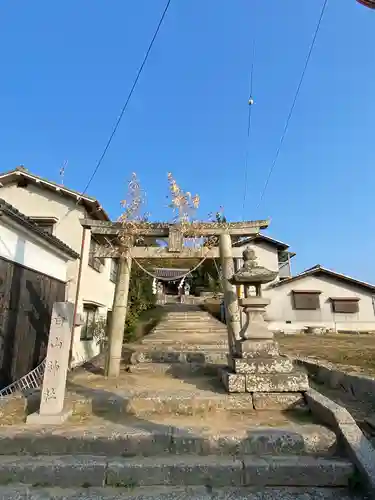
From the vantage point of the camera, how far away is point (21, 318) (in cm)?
886

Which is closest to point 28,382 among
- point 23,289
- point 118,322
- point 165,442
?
point 23,289

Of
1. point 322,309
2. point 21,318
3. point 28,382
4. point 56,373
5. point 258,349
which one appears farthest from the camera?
point 322,309

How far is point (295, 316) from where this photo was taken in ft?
78.5

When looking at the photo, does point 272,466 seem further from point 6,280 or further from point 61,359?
point 6,280

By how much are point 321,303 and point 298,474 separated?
2230 centimetres

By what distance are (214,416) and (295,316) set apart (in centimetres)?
2029

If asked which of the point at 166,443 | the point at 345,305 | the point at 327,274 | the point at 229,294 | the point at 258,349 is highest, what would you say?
the point at 327,274

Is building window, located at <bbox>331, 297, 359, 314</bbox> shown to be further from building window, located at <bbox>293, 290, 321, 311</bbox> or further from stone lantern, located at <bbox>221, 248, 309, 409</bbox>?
stone lantern, located at <bbox>221, 248, 309, 409</bbox>

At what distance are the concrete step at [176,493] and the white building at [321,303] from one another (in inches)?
819

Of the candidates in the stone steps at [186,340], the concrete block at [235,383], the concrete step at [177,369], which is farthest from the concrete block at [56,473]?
the stone steps at [186,340]

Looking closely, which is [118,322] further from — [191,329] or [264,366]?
[191,329]

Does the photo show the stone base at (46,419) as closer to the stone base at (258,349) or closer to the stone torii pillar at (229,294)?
the stone base at (258,349)

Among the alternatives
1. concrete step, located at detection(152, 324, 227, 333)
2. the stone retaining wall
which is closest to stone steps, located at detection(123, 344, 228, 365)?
the stone retaining wall

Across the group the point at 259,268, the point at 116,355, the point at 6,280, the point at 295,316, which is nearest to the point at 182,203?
the point at 259,268
